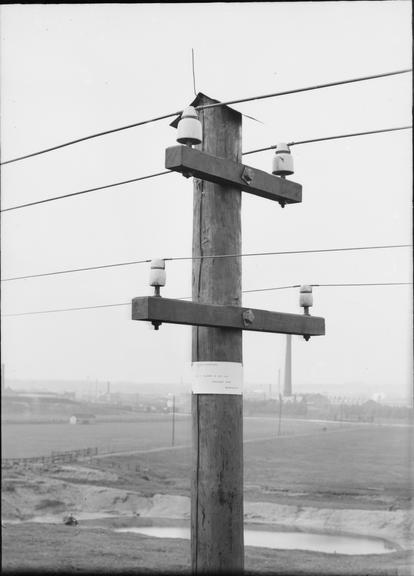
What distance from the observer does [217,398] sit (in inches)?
210

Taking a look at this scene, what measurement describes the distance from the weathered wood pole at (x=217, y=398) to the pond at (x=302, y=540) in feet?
78.1

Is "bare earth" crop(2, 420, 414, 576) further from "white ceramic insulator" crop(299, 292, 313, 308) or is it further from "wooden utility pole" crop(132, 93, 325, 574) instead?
"wooden utility pole" crop(132, 93, 325, 574)

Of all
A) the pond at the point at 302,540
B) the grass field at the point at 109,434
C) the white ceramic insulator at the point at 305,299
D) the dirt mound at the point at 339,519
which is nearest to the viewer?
the white ceramic insulator at the point at 305,299

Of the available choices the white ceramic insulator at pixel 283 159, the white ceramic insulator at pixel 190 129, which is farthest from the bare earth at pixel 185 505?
the white ceramic insulator at pixel 190 129

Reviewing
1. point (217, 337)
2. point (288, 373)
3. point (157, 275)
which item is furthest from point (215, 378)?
point (288, 373)

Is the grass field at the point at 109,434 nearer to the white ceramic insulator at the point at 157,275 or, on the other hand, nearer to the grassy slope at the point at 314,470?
the grassy slope at the point at 314,470

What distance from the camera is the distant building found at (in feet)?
236

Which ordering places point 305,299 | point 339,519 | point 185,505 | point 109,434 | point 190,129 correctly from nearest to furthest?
point 190,129 < point 305,299 < point 339,519 < point 185,505 < point 109,434

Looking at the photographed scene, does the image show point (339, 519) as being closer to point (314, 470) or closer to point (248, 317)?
point (314, 470)

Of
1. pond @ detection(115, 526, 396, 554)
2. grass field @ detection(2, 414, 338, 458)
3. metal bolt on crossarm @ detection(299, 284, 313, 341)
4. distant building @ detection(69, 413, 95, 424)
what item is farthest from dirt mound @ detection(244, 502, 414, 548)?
distant building @ detection(69, 413, 95, 424)

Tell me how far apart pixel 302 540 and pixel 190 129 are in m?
28.8

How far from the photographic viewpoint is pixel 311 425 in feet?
274

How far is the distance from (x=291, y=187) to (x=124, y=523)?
31.4 meters

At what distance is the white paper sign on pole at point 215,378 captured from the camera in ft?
17.5
